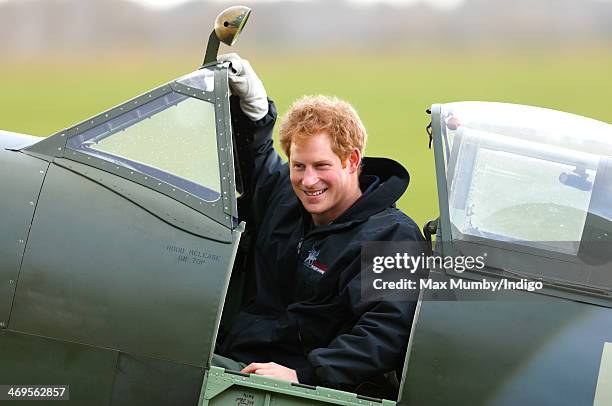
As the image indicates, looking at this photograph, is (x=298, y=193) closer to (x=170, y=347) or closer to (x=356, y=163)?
(x=356, y=163)

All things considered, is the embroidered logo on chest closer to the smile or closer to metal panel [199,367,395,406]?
the smile

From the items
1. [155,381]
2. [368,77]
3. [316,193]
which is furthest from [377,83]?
[155,381]

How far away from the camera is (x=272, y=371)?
3.97 meters

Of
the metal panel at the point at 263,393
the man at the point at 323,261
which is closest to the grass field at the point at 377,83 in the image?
the man at the point at 323,261

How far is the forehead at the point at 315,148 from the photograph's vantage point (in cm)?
422

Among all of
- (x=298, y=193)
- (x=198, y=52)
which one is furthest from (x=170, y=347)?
(x=198, y=52)

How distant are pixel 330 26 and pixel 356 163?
2703 centimetres

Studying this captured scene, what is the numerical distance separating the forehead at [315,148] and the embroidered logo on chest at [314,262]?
0.42 meters

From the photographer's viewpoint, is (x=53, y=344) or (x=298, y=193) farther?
(x=298, y=193)

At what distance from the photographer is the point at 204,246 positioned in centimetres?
389

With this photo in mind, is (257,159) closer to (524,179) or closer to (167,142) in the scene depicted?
(167,142)

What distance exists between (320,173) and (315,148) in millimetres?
111

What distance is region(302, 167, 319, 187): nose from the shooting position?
423 cm

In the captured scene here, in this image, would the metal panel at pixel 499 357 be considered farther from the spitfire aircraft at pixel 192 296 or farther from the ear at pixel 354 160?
the ear at pixel 354 160
